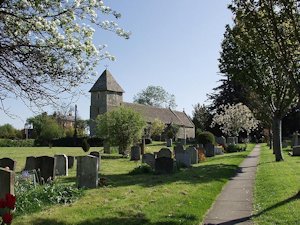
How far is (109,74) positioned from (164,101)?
50634 millimetres

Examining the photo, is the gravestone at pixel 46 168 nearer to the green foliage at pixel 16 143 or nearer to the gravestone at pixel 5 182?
the gravestone at pixel 5 182

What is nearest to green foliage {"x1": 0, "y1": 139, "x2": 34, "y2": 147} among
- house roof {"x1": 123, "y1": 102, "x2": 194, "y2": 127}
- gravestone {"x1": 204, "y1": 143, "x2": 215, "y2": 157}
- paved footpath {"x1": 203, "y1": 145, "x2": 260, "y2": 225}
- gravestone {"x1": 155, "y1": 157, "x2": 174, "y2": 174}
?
house roof {"x1": 123, "y1": 102, "x2": 194, "y2": 127}

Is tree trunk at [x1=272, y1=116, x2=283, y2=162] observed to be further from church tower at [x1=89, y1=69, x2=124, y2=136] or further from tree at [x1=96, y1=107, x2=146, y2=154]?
church tower at [x1=89, y1=69, x2=124, y2=136]

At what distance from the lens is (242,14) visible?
14.2m

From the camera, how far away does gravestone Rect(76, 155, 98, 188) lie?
13.7 m

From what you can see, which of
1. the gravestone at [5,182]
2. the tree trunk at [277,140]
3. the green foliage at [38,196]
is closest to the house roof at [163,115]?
the tree trunk at [277,140]

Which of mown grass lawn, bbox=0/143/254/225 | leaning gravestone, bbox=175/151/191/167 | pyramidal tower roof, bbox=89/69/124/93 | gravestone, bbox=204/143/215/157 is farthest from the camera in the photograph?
pyramidal tower roof, bbox=89/69/124/93

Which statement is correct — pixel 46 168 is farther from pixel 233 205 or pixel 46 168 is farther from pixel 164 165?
pixel 233 205

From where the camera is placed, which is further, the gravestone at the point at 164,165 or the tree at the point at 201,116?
the tree at the point at 201,116

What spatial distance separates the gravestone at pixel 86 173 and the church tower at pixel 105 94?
67.3m

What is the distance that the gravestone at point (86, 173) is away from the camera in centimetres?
1370

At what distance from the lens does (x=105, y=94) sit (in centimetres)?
8138

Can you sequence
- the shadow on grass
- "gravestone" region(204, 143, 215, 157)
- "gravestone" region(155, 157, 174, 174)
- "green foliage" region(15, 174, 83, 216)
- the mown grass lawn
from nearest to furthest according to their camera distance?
the shadow on grass
the mown grass lawn
"green foliage" region(15, 174, 83, 216)
"gravestone" region(155, 157, 174, 174)
"gravestone" region(204, 143, 215, 157)

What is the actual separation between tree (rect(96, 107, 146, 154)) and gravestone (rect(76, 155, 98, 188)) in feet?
77.9
